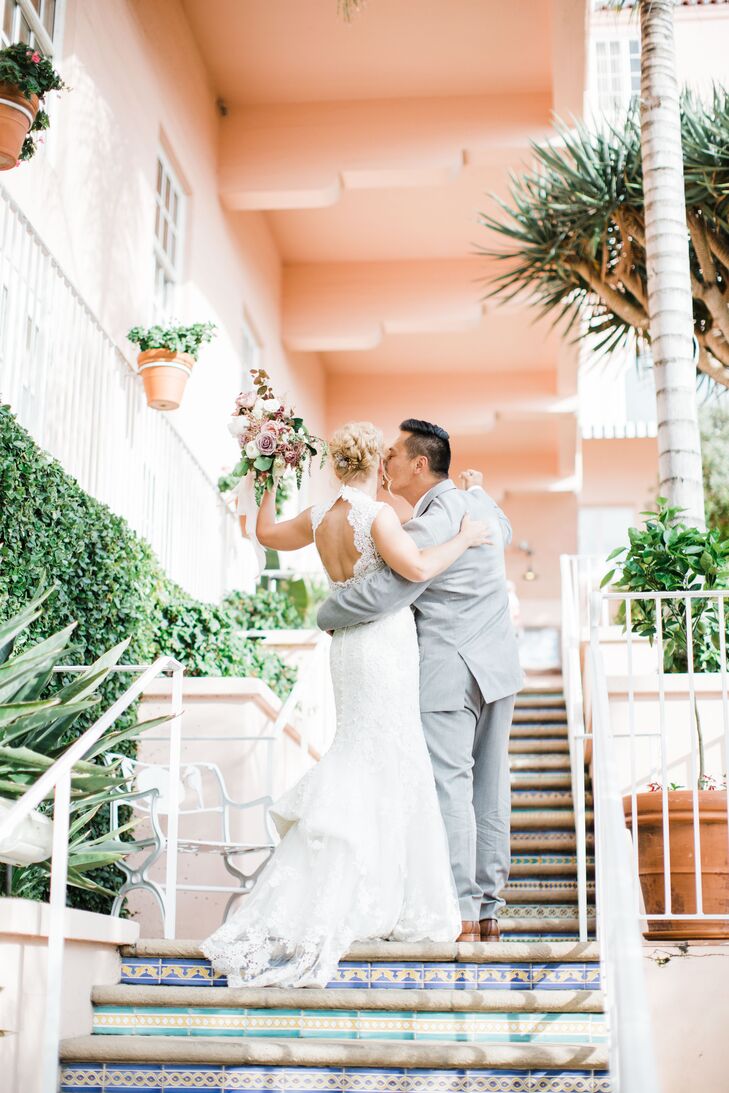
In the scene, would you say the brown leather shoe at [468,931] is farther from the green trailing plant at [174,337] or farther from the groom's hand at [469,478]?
the green trailing plant at [174,337]

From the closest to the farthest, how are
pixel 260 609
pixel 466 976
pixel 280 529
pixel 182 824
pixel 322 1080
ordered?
pixel 322 1080 → pixel 466 976 → pixel 280 529 → pixel 182 824 → pixel 260 609

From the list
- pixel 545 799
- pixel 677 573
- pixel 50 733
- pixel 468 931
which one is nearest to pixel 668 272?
pixel 677 573

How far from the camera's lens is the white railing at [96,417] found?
6.09m

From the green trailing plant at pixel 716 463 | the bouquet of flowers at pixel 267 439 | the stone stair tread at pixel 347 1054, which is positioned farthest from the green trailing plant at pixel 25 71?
the green trailing plant at pixel 716 463

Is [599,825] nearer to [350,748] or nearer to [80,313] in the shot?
[350,748]

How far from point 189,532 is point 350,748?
510cm

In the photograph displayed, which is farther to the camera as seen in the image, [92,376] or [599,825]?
[92,376]

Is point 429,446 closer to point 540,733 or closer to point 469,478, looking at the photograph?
point 469,478

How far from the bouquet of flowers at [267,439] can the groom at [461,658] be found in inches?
14.6

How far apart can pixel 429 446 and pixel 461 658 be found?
0.82 metres

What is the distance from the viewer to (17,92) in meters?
6.02

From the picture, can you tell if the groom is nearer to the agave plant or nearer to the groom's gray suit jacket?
the groom's gray suit jacket

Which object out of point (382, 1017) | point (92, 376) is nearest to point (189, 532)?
point (92, 376)

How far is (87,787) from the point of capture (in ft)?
13.9
